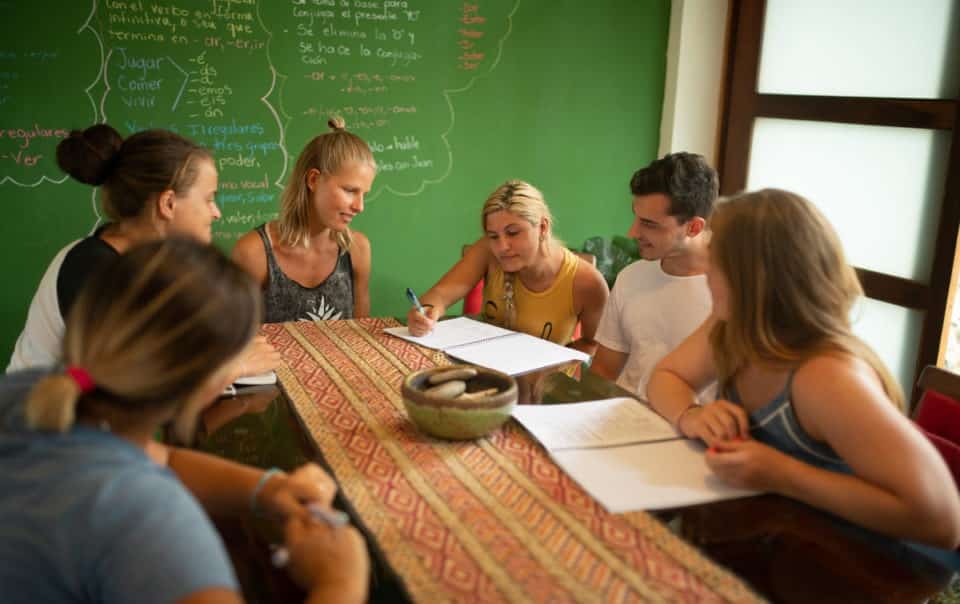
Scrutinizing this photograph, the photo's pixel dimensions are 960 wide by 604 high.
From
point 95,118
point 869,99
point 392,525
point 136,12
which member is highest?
point 136,12

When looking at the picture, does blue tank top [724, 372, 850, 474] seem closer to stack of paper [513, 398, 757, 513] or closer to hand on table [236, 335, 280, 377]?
stack of paper [513, 398, 757, 513]

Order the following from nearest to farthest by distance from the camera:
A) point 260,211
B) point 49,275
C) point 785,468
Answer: point 785,468
point 49,275
point 260,211

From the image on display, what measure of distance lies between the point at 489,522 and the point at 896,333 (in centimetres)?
234

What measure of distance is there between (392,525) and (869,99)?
103 inches

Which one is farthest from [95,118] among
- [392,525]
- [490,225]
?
[392,525]

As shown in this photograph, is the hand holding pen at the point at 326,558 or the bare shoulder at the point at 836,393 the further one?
the bare shoulder at the point at 836,393

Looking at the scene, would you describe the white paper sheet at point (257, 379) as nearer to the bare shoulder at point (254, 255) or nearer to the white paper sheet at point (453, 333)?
the white paper sheet at point (453, 333)

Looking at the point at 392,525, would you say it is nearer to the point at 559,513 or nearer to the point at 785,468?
the point at 559,513

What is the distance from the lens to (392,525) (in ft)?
3.30

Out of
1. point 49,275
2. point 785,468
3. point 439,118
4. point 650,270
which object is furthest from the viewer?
point 439,118

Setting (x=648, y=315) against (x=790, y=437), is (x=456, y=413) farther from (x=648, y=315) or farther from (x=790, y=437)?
(x=648, y=315)

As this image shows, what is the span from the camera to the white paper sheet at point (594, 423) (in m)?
1.29

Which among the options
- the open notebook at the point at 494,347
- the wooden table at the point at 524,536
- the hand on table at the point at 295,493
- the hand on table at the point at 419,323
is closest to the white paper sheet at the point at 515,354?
the open notebook at the point at 494,347

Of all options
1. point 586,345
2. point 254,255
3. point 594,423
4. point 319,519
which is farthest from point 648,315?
point 319,519
